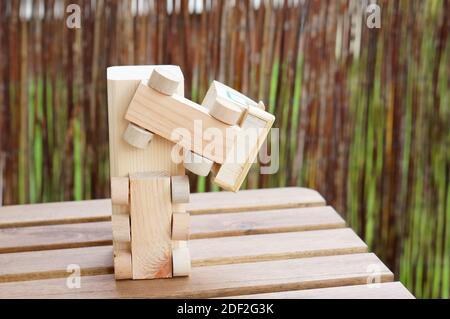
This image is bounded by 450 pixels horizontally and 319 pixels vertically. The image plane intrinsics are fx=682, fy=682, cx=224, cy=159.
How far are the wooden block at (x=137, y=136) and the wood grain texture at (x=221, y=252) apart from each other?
0.65ft

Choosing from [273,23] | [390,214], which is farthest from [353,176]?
[273,23]

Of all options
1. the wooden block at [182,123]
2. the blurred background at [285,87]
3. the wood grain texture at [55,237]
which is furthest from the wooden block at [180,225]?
the blurred background at [285,87]

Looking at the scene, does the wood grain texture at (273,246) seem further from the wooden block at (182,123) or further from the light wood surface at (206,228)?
the wooden block at (182,123)

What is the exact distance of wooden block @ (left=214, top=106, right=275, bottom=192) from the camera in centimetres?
113

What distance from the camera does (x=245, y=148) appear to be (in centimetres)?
114

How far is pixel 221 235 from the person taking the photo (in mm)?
1381

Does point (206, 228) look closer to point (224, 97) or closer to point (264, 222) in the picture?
point (264, 222)

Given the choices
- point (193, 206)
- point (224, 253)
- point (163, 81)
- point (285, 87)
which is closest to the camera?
point (163, 81)

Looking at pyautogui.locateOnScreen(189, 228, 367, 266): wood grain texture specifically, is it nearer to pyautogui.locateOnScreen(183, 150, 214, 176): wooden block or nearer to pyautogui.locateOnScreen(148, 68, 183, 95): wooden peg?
pyautogui.locateOnScreen(183, 150, 214, 176): wooden block

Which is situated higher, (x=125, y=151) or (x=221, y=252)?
(x=125, y=151)

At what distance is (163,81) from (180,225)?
9.9 inches

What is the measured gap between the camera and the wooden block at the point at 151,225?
3.81 feet

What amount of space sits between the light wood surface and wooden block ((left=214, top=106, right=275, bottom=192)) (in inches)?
10.6

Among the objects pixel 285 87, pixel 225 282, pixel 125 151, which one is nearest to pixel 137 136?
pixel 125 151
